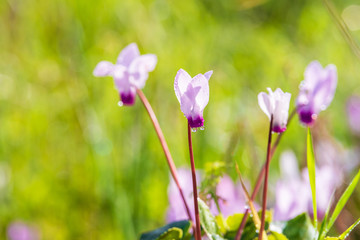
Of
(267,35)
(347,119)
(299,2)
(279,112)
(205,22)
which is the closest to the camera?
(279,112)

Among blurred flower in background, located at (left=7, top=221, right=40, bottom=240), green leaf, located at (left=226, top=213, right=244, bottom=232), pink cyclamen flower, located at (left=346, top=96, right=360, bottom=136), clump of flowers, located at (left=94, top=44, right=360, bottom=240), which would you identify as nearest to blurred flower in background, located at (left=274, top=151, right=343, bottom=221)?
clump of flowers, located at (left=94, top=44, right=360, bottom=240)

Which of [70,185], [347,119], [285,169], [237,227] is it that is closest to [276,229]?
[237,227]

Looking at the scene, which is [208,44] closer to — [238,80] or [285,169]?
[238,80]

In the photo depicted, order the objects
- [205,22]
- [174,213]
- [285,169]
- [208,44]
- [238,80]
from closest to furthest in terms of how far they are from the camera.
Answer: [174,213], [285,169], [238,80], [208,44], [205,22]

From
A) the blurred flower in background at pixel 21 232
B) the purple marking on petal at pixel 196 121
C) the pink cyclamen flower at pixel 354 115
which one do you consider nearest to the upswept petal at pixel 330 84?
the purple marking on petal at pixel 196 121

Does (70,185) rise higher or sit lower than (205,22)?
lower

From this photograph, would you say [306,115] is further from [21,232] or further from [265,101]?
[21,232]

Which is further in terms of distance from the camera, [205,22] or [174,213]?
[205,22]
